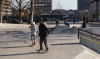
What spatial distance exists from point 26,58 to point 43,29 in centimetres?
218

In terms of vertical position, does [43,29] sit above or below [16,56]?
above

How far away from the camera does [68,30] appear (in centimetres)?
2722

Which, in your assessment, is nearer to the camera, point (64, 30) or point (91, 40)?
point (91, 40)

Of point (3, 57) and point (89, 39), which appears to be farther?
point (89, 39)

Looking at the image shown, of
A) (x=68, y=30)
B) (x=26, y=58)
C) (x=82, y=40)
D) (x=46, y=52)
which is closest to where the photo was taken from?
(x=26, y=58)

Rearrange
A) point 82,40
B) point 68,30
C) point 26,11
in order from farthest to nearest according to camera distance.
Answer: point 26,11, point 68,30, point 82,40

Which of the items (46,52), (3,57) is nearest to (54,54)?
(46,52)

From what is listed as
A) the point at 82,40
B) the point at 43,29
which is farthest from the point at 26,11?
the point at 43,29

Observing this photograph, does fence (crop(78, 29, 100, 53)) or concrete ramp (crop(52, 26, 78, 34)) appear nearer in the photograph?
fence (crop(78, 29, 100, 53))

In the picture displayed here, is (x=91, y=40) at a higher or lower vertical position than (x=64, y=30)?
higher

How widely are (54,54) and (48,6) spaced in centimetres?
15234

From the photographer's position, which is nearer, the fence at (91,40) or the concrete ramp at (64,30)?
the fence at (91,40)

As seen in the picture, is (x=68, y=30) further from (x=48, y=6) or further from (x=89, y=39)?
(x=48, y=6)

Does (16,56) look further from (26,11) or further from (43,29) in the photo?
(26,11)
